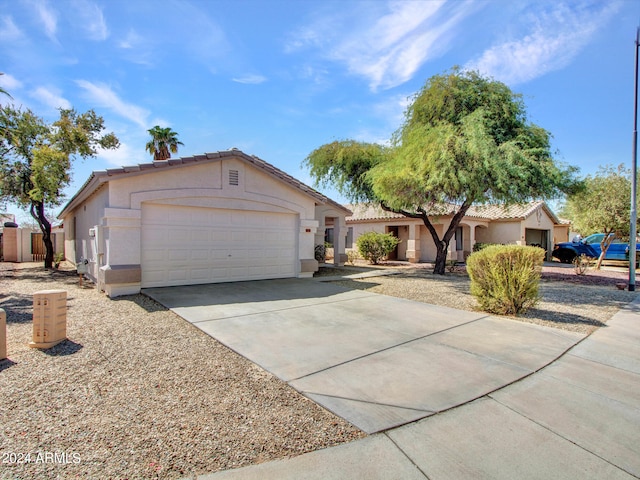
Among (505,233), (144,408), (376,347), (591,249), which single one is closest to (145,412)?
(144,408)

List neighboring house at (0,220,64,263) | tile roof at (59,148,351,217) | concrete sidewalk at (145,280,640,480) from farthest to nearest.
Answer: neighboring house at (0,220,64,263) < tile roof at (59,148,351,217) < concrete sidewalk at (145,280,640,480)

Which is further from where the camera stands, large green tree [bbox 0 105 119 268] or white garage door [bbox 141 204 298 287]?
large green tree [bbox 0 105 119 268]

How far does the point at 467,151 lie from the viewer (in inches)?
400

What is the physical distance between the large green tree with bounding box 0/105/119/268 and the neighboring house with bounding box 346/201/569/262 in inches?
588

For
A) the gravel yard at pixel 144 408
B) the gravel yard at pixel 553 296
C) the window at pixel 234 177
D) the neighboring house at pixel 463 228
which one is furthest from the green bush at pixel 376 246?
the gravel yard at pixel 144 408

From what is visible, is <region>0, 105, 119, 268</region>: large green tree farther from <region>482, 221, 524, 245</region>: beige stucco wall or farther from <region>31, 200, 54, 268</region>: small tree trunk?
<region>482, 221, 524, 245</region>: beige stucco wall

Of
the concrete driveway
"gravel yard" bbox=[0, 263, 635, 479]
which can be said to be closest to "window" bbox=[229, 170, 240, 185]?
the concrete driveway

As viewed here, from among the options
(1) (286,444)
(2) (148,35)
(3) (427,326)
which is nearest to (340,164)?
(2) (148,35)

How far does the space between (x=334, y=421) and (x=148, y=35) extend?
964 centimetres

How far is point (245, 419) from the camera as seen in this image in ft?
10.3

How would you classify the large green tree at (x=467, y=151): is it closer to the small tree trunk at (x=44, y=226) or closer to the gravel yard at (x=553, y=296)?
the gravel yard at (x=553, y=296)

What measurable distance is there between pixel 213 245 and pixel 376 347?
23.9 feet

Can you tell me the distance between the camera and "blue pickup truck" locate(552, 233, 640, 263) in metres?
21.4

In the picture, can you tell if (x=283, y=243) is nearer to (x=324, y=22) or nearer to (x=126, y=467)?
(x=324, y=22)
